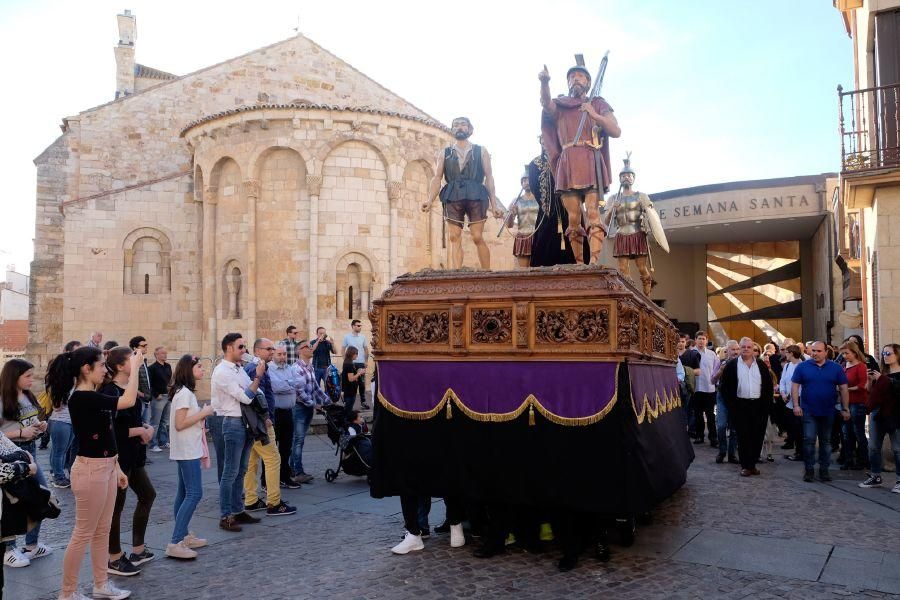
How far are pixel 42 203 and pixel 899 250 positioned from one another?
94.2 ft

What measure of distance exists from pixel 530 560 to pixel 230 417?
125 inches

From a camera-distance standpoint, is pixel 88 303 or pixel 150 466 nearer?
pixel 150 466

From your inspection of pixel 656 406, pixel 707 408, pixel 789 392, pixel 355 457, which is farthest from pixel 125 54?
pixel 656 406

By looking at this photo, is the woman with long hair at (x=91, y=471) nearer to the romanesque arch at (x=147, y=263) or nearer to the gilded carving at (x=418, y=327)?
the gilded carving at (x=418, y=327)

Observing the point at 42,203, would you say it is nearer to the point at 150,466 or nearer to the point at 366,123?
the point at 366,123

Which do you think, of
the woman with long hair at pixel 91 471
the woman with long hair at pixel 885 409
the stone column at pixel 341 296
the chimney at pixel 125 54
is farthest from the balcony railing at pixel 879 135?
the chimney at pixel 125 54

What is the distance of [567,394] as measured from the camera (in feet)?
18.5

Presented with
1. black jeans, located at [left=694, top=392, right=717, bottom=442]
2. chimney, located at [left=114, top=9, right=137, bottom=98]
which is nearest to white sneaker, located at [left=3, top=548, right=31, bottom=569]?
black jeans, located at [left=694, top=392, right=717, bottom=442]

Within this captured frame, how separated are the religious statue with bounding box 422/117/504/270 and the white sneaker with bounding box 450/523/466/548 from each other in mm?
2800

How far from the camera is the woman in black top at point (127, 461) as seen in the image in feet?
18.2

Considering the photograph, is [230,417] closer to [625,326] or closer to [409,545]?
[409,545]

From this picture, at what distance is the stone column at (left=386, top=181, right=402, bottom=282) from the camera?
74.5 ft

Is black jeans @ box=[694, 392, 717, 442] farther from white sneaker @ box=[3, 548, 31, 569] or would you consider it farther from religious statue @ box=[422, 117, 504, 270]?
white sneaker @ box=[3, 548, 31, 569]

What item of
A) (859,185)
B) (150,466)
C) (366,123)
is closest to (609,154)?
(859,185)
